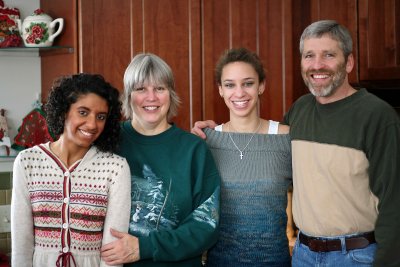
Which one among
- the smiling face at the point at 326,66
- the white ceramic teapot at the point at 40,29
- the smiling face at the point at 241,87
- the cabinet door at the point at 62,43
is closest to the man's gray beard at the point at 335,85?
the smiling face at the point at 326,66

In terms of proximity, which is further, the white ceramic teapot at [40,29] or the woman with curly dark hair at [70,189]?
the white ceramic teapot at [40,29]

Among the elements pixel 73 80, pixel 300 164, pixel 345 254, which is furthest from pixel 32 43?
pixel 345 254

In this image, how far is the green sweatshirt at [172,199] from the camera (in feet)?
4.91

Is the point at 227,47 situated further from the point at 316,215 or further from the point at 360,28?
the point at 316,215

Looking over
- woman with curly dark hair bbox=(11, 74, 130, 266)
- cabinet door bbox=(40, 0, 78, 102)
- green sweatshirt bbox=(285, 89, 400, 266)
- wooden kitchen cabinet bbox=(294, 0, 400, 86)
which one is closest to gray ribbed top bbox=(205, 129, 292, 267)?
green sweatshirt bbox=(285, 89, 400, 266)

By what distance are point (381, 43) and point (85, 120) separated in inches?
61.1

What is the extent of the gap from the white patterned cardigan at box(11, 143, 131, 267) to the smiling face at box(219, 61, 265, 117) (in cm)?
48

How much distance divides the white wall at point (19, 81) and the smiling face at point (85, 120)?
0.85 meters

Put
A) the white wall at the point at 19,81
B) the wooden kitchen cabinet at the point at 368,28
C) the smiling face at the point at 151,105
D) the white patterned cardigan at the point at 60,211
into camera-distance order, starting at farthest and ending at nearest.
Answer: the wooden kitchen cabinet at the point at 368,28, the white wall at the point at 19,81, the smiling face at the point at 151,105, the white patterned cardigan at the point at 60,211

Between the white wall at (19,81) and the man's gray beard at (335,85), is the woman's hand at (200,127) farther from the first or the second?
the white wall at (19,81)

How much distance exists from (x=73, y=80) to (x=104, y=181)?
288 mm

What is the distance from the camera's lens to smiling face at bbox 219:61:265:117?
173cm

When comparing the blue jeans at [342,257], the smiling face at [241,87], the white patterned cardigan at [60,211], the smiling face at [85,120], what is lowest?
the blue jeans at [342,257]

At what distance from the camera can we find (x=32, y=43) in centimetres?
200
